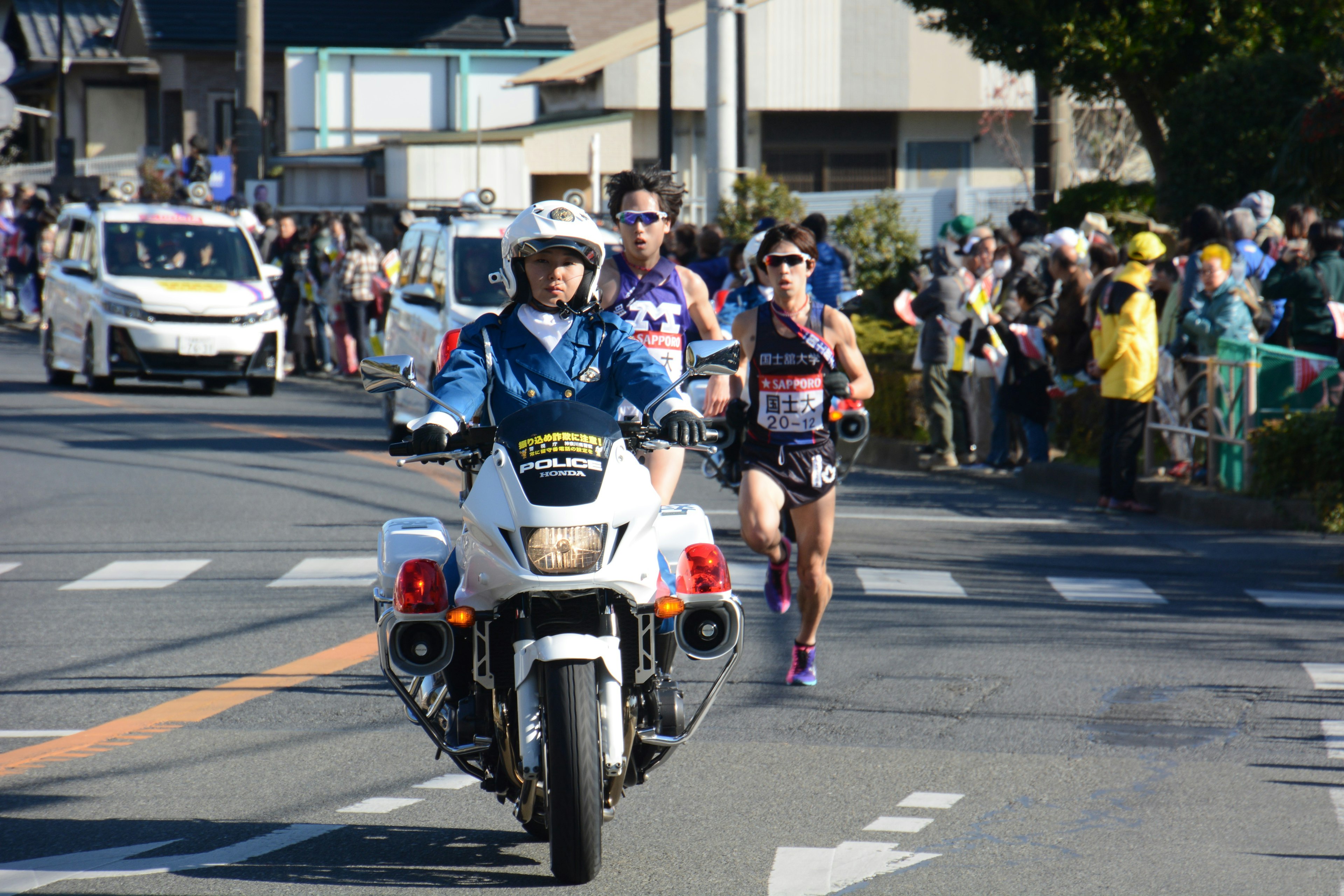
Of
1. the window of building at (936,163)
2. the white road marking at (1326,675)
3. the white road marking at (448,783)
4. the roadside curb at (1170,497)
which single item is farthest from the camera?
the window of building at (936,163)

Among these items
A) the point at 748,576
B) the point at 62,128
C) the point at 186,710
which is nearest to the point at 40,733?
the point at 186,710

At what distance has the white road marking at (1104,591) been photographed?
9930 mm

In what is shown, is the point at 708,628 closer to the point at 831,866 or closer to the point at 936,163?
the point at 831,866

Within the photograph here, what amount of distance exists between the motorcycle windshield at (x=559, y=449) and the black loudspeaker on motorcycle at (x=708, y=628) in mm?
562

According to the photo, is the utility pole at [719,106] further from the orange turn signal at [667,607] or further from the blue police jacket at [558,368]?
the orange turn signal at [667,607]

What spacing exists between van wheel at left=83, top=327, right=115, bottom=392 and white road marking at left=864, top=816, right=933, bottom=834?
54.5ft

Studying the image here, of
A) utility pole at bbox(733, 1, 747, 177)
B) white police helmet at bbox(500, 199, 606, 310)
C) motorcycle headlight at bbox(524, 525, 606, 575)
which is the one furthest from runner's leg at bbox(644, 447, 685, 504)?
utility pole at bbox(733, 1, 747, 177)

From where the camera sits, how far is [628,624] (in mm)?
4914

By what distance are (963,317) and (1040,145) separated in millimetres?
11193

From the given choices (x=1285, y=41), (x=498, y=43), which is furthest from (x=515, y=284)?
(x=498, y=43)

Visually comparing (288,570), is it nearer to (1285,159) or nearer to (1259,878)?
(1259,878)

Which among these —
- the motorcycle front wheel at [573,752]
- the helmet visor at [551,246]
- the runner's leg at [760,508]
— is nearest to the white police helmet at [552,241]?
the helmet visor at [551,246]

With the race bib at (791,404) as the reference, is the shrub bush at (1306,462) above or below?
below

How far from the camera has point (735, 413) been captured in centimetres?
831
